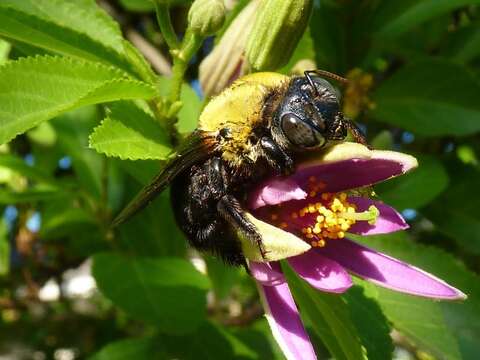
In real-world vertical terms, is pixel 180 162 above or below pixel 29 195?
above

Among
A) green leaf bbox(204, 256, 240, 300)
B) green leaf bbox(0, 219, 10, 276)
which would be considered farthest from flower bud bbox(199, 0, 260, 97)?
green leaf bbox(0, 219, 10, 276)

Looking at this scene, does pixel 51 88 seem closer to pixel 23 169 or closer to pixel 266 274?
pixel 266 274

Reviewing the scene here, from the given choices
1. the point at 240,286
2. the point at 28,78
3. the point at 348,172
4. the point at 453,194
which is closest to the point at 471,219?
the point at 453,194

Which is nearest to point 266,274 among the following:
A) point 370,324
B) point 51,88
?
point 370,324

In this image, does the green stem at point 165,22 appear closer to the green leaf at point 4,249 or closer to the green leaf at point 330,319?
the green leaf at point 330,319

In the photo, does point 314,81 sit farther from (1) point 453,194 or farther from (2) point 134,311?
(1) point 453,194

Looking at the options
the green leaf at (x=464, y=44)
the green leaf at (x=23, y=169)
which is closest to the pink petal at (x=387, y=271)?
the green leaf at (x=23, y=169)

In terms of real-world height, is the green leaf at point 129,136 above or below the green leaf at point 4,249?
above
